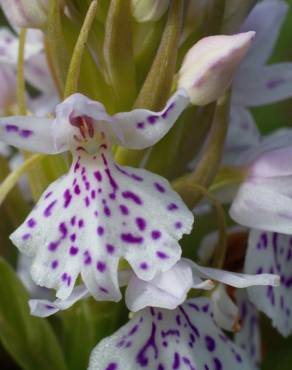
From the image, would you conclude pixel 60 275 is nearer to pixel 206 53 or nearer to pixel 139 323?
pixel 139 323

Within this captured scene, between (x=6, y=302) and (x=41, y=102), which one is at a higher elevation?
(x=41, y=102)

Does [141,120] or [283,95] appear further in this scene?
[283,95]

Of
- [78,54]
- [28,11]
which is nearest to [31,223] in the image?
[78,54]

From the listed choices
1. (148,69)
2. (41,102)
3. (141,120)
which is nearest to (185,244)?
(41,102)

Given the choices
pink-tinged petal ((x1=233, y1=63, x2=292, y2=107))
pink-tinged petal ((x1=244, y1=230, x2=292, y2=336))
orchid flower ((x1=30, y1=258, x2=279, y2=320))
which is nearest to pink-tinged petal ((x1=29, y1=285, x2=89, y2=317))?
orchid flower ((x1=30, y1=258, x2=279, y2=320))

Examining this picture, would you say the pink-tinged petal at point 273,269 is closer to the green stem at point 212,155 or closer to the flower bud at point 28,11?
the green stem at point 212,155

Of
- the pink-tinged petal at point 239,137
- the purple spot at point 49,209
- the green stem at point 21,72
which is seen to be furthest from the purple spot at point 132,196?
the pink-tinged petal at point 239,137

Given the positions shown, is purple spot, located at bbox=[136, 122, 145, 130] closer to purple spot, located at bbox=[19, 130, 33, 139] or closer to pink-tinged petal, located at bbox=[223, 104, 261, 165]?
purple spot, located at bbox=[19, 130, 33, 139]
